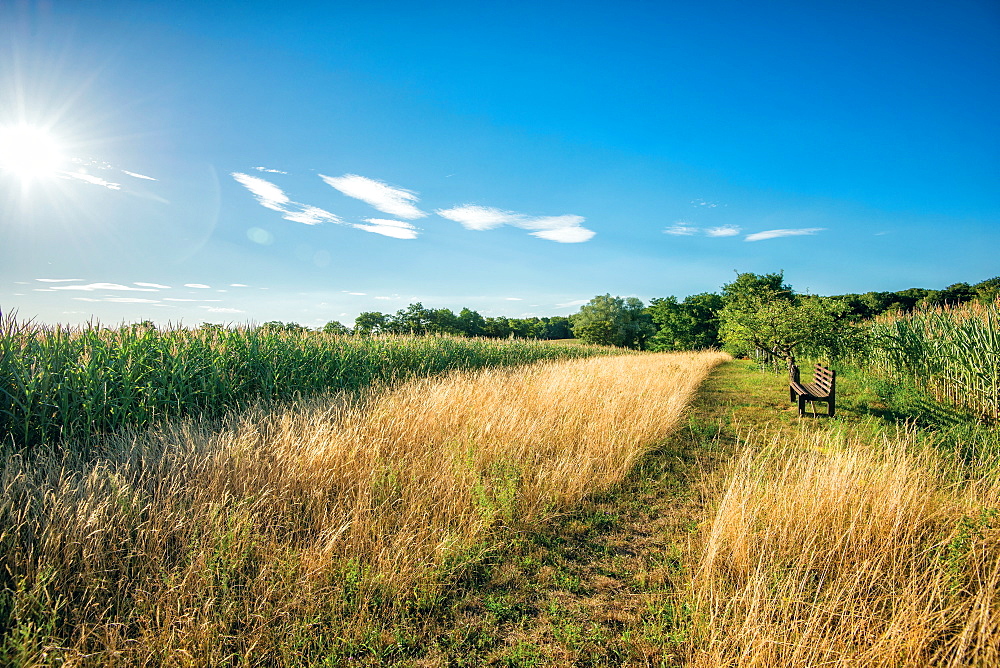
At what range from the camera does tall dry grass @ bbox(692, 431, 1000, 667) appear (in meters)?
2.24

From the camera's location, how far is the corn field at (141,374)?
16.4 feet

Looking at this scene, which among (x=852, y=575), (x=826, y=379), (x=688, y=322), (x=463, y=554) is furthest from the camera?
(x=688, y=322)

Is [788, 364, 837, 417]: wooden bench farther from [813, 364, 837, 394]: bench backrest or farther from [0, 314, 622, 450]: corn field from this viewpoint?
[0, 314, 622, 450]: corn field

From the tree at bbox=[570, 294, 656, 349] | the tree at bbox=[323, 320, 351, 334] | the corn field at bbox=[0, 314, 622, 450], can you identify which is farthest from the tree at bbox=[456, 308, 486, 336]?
the corn field at bbox=[0, 314, 622, 450]

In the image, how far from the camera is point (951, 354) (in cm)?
972

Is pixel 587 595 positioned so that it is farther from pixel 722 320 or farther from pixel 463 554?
pixel 722 320

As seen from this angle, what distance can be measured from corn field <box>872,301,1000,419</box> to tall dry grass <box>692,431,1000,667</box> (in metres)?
7.06

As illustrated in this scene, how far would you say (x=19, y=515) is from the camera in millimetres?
2877

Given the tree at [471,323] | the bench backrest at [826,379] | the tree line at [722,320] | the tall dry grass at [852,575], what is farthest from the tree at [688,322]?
the tall dry grass at [852,575]

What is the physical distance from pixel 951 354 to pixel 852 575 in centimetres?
1132

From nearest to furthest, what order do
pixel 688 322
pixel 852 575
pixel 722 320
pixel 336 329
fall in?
pixel 852 575 < pixel 336 329 < pixel 722 320 < pixel 688 322

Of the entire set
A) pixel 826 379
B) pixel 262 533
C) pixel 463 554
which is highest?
pixel 826 379

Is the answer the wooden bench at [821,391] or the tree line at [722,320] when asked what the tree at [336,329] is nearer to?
the tree line at [722,320]

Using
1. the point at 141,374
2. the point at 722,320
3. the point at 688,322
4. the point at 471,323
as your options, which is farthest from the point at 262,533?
the point at 688,322
